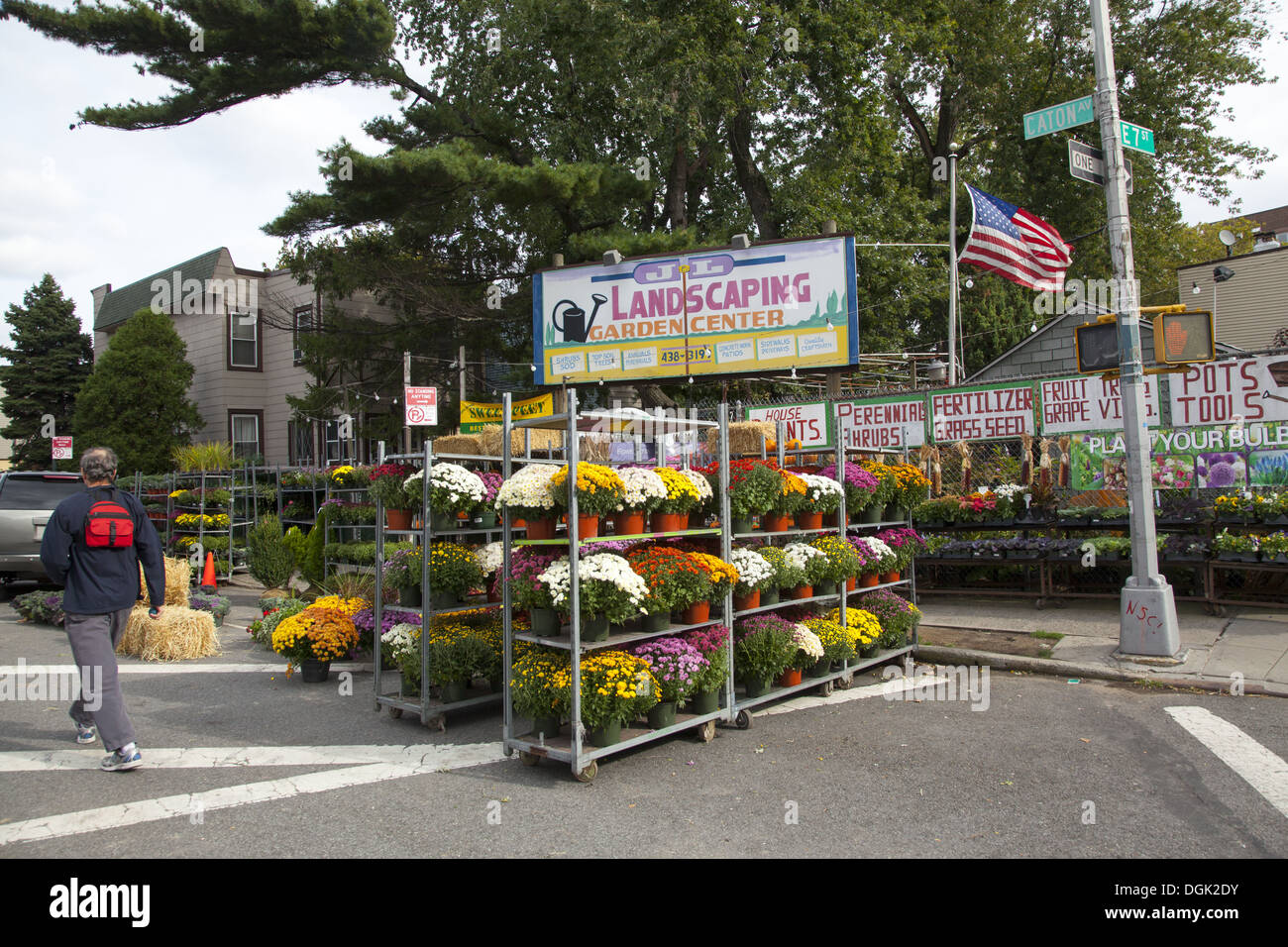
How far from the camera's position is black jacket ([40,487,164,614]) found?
5.78 metres

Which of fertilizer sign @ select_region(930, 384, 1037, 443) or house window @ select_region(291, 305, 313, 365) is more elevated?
house window @ select_region(291, 305, 313, 365)

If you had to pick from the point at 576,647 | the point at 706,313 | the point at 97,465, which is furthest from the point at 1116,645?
the point at 97,465

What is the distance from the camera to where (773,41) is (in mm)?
19922

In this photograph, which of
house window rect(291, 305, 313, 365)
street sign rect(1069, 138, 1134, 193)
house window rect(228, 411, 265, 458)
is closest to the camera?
street sign rect(1069, 138, 1134, 193)

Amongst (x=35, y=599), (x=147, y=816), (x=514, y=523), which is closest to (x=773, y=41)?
(x=514, y=523)

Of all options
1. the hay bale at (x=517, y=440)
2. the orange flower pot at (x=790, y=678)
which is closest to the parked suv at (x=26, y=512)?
the hay bale at (x=517, y=440)

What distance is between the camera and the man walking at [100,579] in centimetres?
573

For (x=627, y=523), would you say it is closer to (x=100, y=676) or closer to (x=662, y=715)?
(x=662, y=715)

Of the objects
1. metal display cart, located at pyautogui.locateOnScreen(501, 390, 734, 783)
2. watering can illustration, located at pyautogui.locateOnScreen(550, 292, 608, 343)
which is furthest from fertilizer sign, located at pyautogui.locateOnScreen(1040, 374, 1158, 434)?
metal display cart, located at pyautogui.locateOnScreen(501, 390, 734, 783)

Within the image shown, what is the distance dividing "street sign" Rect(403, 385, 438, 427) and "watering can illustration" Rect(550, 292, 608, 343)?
7.46ft

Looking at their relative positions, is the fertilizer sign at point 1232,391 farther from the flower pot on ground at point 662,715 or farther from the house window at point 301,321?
the house window at point 301,321

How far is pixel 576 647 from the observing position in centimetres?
559

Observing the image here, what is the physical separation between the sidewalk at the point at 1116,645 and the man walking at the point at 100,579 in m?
7.38

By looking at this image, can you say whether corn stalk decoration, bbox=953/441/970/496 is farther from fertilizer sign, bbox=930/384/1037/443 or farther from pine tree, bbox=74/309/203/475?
pine tree, bbox=74/309/203/475
